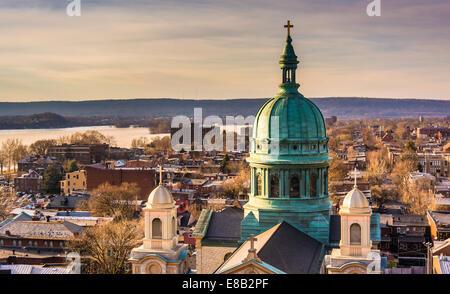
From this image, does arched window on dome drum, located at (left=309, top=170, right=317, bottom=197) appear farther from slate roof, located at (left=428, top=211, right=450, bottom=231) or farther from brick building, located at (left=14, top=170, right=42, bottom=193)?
brick building, located at (left=14, top=170, right=42, bottom=193)

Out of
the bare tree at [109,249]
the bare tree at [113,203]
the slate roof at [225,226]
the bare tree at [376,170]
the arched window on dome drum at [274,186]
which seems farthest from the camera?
the bare tree at [376,170]

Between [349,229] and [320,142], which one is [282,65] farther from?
[349,229]

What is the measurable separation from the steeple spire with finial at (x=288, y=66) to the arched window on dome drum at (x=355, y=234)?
33.0 ft

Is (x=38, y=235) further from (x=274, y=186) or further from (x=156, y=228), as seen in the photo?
(x=156, y=228)

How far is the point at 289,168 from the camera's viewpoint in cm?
3180

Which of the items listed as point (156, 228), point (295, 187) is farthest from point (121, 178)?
point (156, 228)

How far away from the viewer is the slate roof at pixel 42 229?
59281mm

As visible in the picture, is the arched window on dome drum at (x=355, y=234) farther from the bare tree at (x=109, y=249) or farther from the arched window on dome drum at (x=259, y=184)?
the bare tree at (x=109, y=249)

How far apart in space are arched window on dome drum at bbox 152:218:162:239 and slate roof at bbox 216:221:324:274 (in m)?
3.18

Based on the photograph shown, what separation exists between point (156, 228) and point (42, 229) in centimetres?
3616

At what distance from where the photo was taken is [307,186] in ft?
104

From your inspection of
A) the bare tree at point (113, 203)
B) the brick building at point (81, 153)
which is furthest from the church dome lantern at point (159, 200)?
the brick building at point (81, 153)

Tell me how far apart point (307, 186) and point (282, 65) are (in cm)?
672

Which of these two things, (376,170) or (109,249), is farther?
(376,170)
